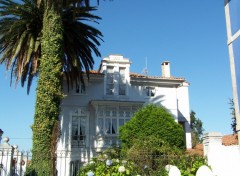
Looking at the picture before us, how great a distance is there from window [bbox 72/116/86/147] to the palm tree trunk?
336 inches

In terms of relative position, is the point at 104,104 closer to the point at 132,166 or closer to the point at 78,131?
the point at 78,131

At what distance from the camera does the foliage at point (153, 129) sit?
1961 cm

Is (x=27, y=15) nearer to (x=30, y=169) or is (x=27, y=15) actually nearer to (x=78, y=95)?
(x=78, y=95)

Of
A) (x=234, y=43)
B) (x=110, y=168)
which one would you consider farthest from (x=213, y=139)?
(x=110, y=168)

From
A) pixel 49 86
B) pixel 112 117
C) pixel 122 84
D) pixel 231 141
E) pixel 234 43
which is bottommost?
pixel 231 141

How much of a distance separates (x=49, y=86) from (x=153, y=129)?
24.0 feet

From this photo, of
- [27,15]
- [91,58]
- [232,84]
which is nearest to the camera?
[232,84]

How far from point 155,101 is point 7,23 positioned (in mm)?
13090

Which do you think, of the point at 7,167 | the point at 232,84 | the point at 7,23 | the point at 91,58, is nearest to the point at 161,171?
the point at 232,84

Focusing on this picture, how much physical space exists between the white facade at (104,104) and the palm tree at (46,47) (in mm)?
3763

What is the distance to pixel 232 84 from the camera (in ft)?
38.5

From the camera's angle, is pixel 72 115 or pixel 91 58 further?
pixel 72 115

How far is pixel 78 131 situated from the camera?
957 inches

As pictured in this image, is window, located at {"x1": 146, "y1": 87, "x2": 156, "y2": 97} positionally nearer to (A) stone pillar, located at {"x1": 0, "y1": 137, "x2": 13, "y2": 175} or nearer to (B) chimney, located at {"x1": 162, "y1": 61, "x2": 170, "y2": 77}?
(B) chimney, located at {"x1": 162, "y1": 61, "x2": 170, "y2": 77}
